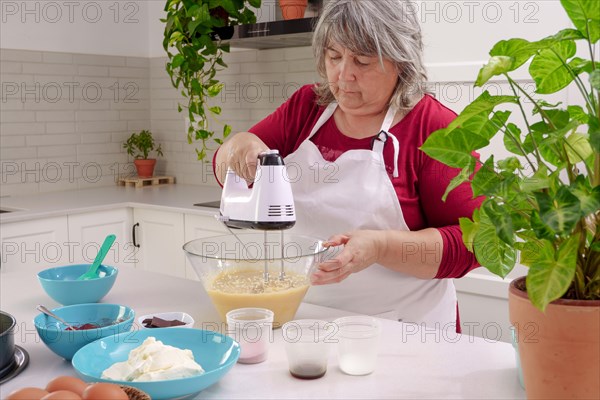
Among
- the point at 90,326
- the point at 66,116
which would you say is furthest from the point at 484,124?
the point at 66,116

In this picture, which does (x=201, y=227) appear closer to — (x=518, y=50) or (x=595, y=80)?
(x=518, y=50)

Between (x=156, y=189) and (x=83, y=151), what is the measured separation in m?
0.53

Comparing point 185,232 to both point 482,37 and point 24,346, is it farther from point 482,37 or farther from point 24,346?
point 24,346

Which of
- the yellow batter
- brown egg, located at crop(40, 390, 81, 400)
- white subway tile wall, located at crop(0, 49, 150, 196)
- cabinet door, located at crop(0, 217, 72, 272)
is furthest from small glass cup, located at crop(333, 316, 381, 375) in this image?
white subway tile wall, located at crop(0, 49, 150, 196)

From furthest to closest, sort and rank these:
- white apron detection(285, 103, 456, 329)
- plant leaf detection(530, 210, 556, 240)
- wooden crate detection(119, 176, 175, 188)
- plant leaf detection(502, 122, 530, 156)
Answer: wooden crate detection(119, 176, 175, 188) → white apron detection(285, 103, 456, 329) → plant leaf detection(502, 122, 530, 156) → plant leaf detection(530, 210, 556, 240)

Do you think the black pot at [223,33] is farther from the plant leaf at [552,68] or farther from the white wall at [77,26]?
the plant leaf at [552,68]

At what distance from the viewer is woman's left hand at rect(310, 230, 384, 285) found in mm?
1762

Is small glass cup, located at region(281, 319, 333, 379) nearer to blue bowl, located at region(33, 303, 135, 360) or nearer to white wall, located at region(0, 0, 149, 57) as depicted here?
blue bowl, located at region(33, 303, 135, 360)

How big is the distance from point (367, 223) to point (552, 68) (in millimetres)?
1100

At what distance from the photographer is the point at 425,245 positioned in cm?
191

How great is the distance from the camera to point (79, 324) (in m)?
1.68

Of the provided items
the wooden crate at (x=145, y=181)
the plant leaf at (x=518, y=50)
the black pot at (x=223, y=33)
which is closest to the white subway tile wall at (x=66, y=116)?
the wooden crate at (x=145, y=181)

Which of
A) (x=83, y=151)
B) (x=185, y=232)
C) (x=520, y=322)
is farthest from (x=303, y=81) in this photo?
(x=520, y=322)

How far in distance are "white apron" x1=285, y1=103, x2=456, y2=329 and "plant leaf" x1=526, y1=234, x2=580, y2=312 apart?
1.10 meters
